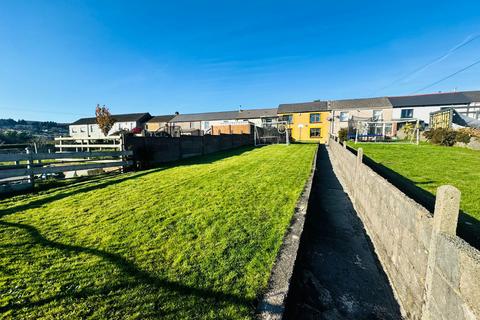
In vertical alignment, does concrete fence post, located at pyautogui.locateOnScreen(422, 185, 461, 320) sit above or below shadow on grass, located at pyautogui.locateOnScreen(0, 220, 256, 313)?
above

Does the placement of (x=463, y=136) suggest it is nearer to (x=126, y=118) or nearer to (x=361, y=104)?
(x=361, y=104)

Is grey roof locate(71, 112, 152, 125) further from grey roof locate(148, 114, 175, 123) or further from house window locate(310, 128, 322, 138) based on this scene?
house window locate(310, 128, 322, 138)

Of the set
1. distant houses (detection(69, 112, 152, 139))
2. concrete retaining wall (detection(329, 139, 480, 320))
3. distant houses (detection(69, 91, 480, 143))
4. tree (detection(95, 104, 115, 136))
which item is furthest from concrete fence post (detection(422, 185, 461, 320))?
distant houses (detection(69, 112, 152, 139))

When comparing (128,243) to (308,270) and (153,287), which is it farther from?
(308,270)

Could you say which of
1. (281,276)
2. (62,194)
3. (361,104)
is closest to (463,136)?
(281,276)

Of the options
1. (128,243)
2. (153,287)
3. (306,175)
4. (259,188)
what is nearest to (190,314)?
(153,287)

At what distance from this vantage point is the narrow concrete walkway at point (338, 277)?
266 centimetres

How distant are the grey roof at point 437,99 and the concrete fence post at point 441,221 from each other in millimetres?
40850

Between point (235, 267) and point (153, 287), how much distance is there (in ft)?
3.33

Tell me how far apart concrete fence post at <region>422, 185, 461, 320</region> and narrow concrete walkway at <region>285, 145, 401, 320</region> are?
26.9 inches

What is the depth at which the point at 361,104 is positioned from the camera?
120ft

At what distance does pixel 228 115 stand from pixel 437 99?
36011 mm

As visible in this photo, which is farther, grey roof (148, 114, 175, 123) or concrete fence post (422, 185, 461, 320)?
grey roof (148, 114, 175, 123)

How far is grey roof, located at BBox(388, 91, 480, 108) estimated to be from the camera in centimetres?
3341
